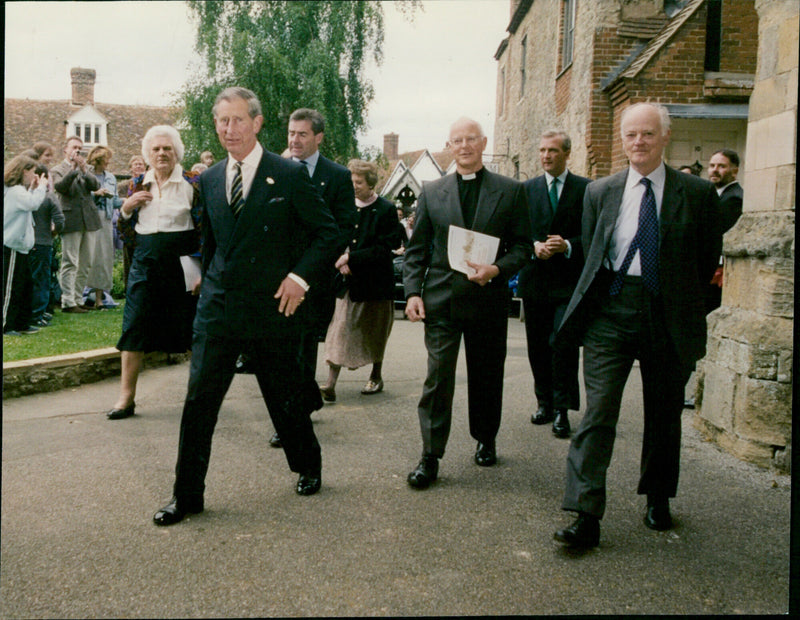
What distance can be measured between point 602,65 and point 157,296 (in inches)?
169

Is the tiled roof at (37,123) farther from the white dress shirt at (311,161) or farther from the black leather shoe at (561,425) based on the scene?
the black leather shoe at (561,425)

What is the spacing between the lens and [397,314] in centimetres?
1488

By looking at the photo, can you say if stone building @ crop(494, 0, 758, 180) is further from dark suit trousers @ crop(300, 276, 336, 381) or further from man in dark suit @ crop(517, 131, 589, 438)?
dark suit trousers @ crop(300, 276, 336, 381)

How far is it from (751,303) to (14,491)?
4.65 m

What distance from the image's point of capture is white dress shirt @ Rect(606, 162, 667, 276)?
376 centimetres

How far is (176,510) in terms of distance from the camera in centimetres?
369

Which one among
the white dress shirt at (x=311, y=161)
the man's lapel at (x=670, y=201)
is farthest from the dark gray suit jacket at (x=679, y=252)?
the white dress shirt at (x=311, y=161)

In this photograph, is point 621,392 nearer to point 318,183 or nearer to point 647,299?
point 647,299

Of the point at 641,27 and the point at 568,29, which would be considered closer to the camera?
the point at 568,29

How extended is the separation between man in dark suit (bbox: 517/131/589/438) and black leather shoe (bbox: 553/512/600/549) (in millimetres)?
2085

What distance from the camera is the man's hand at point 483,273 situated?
437 cm

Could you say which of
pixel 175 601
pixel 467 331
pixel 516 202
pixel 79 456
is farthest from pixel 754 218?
pixel 79 456

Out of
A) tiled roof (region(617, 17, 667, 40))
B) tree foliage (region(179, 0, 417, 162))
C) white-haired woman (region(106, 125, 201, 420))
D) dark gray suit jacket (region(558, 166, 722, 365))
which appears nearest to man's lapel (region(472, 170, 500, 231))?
dark gray suit jacket (region(558, 166, 722, 365))

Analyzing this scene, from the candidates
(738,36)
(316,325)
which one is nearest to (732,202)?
(738,36)
